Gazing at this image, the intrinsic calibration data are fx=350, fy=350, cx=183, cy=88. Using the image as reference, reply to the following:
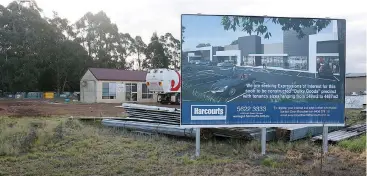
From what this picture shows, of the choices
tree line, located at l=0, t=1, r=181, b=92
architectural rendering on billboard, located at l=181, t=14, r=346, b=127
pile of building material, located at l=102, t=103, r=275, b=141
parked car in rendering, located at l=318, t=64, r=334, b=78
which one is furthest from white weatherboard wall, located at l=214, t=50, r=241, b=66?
tree line, located at l=0, t=1, r=181, b=92

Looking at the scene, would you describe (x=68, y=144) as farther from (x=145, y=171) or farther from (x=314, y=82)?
(x=314, y=82)

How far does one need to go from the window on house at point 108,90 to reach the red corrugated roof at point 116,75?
604mm

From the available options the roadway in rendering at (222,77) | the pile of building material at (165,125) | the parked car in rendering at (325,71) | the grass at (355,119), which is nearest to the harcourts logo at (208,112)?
the roadway in rendering at (222,77)

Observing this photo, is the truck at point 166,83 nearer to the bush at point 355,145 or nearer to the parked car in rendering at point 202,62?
the bush at point 355,145

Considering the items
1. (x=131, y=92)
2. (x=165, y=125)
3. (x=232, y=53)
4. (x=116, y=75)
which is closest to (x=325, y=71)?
(x=232, y=53)

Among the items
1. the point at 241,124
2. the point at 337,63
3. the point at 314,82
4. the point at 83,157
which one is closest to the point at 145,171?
the point at 83,157

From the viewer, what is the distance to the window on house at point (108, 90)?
34594mm

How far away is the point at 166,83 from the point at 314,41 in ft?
64.2

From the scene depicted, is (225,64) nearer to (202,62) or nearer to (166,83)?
(202,62)

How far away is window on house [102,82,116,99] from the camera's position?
113 ft

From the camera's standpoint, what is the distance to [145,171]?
5.95m

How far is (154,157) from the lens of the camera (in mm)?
7141

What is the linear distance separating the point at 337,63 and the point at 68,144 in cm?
665

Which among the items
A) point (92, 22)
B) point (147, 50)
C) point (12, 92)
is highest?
point (92, 22)
